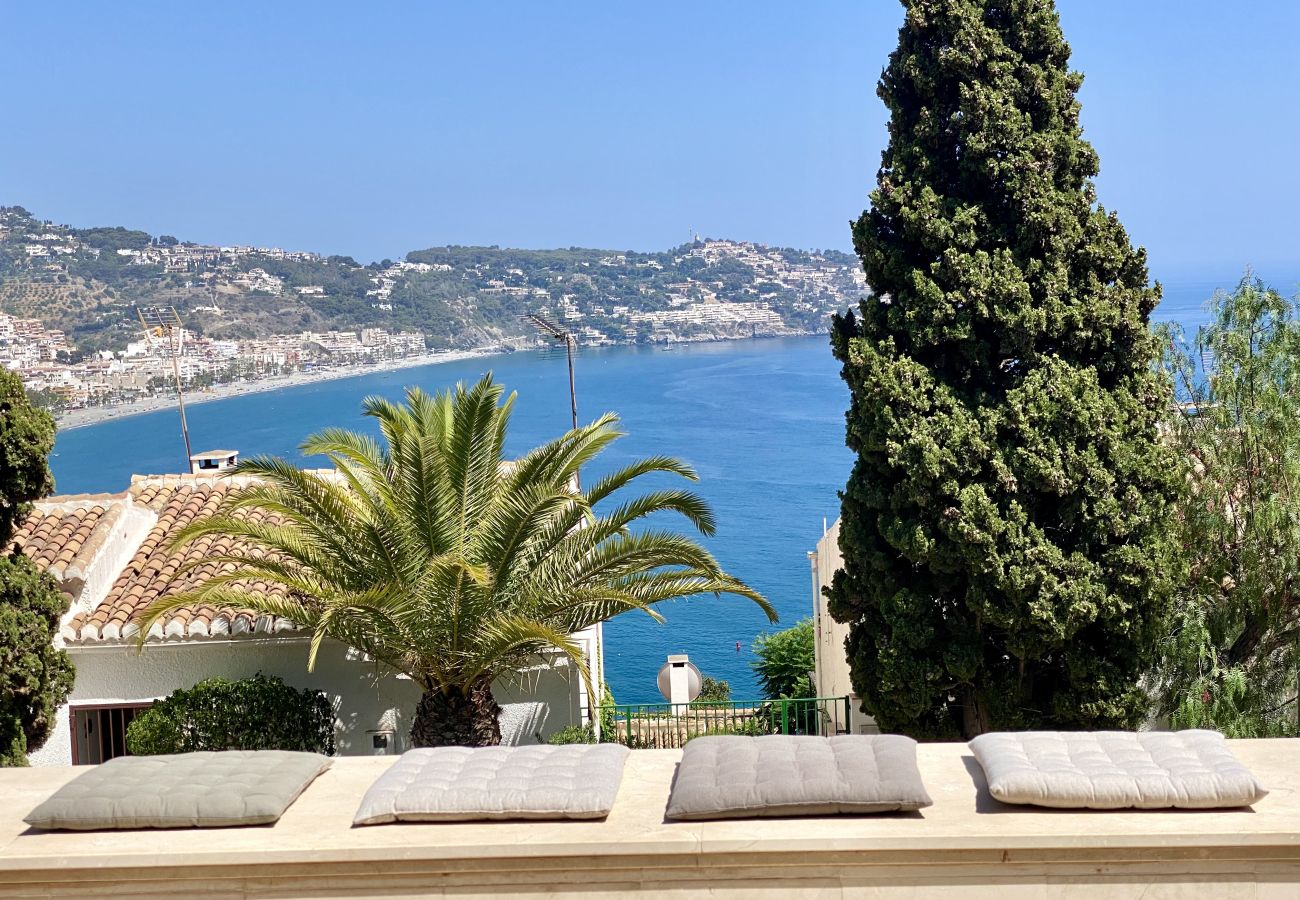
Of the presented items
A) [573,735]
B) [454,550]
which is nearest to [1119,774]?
[454,550]

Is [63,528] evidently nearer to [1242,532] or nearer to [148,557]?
[148,557]

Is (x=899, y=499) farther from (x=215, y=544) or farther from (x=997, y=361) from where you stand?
(x=215, y=544)

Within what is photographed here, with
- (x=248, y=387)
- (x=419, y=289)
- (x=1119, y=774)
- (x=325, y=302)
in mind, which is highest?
(x=419, y=289)

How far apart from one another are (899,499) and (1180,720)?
3.18 metres

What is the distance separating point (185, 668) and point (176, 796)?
19.7ft

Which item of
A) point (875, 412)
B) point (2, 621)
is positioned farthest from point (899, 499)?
point (2, 621)

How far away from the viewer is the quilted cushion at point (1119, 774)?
257 inches

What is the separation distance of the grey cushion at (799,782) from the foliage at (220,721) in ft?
18.8

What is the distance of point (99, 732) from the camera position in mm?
12812

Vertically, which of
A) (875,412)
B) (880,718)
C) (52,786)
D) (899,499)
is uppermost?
(875,412)

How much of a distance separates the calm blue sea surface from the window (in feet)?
101

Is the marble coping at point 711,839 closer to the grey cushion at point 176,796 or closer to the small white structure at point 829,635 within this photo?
the grey cushion at point 176,796

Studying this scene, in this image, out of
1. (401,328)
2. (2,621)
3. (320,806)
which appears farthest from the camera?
(401,328)

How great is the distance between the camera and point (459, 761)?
7254 mm
